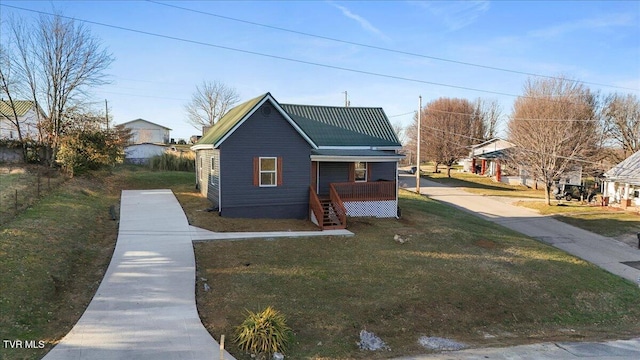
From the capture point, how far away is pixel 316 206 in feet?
56.6

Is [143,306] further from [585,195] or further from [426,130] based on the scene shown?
[426,130]

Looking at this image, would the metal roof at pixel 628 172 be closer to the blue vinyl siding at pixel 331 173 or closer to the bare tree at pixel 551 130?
the bare tree at pixel 551 130

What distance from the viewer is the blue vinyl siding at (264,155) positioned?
16.8 m

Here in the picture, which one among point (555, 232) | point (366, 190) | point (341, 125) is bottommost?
point (555, 232)

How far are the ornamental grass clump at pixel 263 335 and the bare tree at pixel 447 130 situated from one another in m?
46.8

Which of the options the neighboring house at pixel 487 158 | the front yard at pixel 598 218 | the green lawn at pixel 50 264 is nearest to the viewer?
the green lawn at pixel 50 264

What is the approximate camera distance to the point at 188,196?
69.5 feet

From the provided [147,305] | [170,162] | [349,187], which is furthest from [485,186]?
[147,305]

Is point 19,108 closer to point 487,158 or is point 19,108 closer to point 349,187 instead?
point 349,187

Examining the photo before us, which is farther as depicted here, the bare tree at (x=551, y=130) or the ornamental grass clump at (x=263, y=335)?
the bare tree at (x=551, y=130)

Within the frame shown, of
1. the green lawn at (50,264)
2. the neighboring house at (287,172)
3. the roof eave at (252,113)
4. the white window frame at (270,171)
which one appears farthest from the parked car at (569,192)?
the green lawn at (50,264)

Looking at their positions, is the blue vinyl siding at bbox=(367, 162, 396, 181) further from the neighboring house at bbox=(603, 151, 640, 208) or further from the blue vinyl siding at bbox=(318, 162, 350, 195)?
the neighboring house at bbox=(603, 151, 640, 208)

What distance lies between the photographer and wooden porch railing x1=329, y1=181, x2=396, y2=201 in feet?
61.7

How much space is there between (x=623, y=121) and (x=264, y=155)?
46.1m
